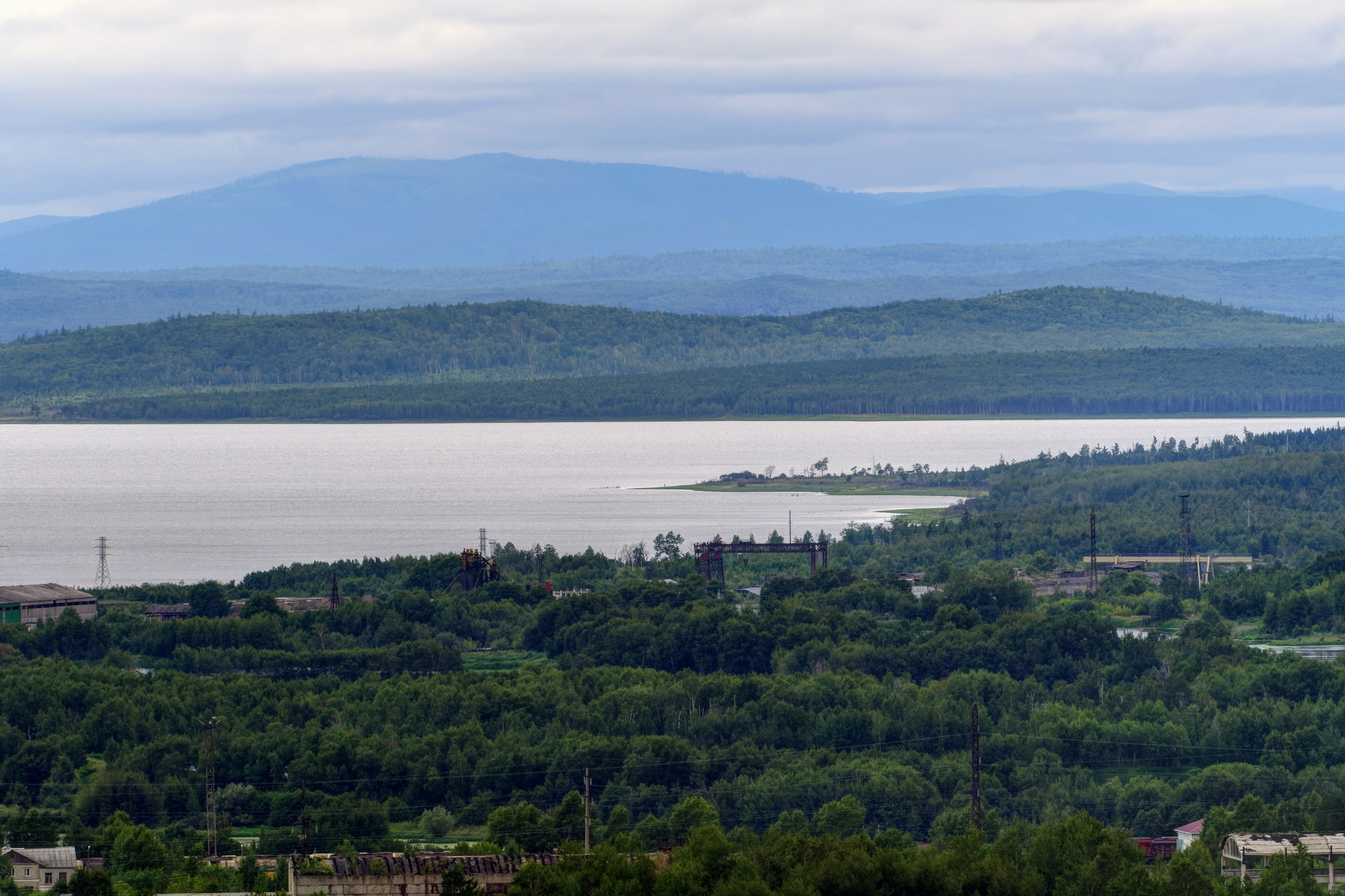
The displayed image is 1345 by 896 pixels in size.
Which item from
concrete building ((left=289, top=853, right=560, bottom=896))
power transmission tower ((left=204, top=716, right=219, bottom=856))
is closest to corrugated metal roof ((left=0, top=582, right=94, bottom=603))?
power transmission tower ((left=204, top=716, right=219, bottom=856))

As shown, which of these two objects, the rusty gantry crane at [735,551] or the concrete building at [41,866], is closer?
the concrete building at [41,866]

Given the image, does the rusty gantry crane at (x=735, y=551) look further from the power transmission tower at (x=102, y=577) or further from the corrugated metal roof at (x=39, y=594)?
the power transmission tower at (x=102, y=577)

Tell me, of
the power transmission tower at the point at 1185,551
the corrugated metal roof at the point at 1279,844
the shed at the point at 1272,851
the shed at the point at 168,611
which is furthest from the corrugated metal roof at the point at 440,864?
the power transmission tower at the point at 1185,551

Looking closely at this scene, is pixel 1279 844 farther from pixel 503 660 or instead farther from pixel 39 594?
pixel 39 594

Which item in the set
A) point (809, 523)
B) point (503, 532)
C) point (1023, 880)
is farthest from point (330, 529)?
point (1023, 880)

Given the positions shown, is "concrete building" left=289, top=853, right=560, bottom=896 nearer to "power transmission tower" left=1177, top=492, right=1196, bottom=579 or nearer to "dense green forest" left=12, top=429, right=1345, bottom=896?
"dense green forest" left=12, top=429, right=1345, bottom=896

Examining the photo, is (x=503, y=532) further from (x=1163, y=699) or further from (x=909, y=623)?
(x=1163, y=699)
